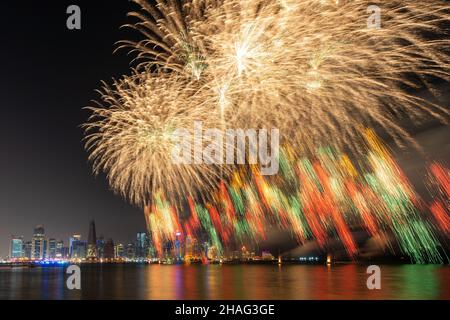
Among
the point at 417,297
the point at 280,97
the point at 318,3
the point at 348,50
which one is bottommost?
the point at 417,297

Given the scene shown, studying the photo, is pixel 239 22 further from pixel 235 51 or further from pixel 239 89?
pixel 239 89

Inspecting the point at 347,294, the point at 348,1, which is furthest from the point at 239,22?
the point at 347,294

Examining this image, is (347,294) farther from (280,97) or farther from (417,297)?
(280,97)
